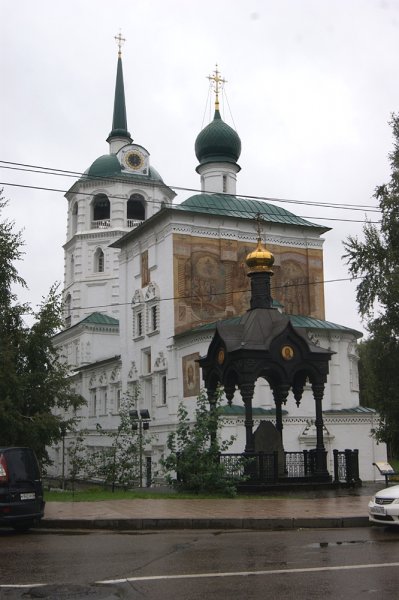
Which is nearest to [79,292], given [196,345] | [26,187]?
[196,345]

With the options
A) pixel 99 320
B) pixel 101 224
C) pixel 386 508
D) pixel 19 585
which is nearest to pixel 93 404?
pixel 99 320

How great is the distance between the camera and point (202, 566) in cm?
845

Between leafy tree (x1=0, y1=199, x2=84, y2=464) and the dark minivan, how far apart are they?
29.6 ft

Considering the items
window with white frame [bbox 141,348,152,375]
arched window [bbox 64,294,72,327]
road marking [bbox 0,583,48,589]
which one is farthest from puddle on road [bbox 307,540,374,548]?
arched window [bbox 64,294,72,327]

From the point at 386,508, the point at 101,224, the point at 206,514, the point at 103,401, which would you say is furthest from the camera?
the point at 101,224

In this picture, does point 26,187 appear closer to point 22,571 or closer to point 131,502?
point 131,502

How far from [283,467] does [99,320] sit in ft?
105

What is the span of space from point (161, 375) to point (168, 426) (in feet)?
9.56

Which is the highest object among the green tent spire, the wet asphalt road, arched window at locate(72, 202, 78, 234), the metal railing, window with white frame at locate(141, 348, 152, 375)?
the green tent spire

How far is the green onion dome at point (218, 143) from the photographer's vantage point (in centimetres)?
4141

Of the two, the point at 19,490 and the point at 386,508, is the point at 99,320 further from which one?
the point at 386,508

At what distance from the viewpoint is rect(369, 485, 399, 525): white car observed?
11.8m

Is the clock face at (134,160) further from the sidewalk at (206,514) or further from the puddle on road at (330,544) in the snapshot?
the puddle on road at (330,544)

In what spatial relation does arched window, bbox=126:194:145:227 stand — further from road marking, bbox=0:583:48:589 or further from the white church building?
road marking, bbox=0:583:48:589
